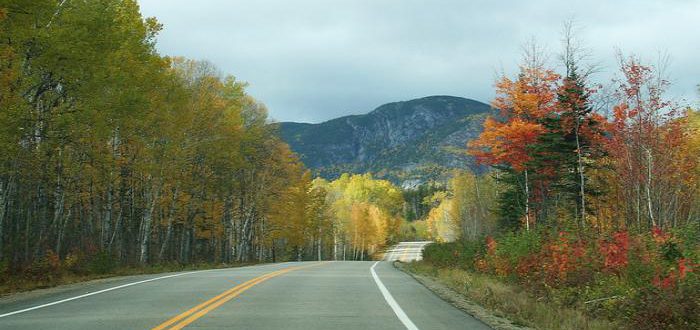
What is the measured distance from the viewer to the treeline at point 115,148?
1767cm

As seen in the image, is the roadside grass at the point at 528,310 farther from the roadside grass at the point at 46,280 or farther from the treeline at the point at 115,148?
the treeline at the point at 115,148

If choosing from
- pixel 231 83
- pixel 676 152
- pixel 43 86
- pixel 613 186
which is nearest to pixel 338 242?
pixel 231 83

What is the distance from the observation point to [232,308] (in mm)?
10688

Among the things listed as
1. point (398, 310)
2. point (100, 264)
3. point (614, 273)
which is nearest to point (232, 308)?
point (398, 310)

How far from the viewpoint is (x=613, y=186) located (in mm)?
37344

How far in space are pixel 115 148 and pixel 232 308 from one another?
19840 millimetres

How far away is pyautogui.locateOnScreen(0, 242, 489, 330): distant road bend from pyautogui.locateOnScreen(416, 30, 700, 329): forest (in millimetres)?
1817

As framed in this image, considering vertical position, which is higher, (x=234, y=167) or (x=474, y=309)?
(x=234, y=167)

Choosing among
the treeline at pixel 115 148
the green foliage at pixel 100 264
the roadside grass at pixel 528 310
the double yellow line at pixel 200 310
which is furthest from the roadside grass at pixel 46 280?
the roadside grass at pixel 528 310

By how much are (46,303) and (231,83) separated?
31987mm

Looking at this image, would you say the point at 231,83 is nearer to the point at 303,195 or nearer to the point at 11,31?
the point at 303,195

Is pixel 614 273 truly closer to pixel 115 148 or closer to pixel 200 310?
pixel 200 310

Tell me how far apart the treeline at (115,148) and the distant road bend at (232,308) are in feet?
17.0

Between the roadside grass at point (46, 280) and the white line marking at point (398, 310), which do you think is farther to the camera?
the roadside grass at point (46, 280)
